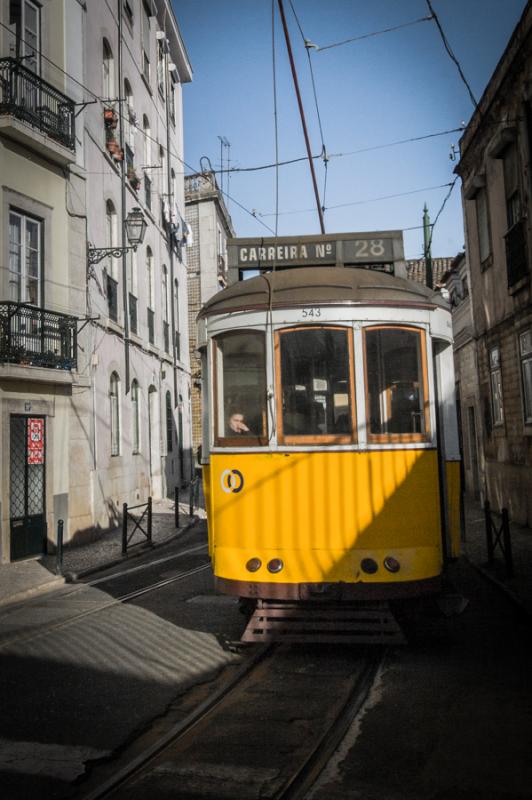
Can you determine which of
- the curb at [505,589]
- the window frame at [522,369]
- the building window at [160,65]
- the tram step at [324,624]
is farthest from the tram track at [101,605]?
the building window at [160,65]

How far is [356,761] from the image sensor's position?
162 inches

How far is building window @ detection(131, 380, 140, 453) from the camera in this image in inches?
786

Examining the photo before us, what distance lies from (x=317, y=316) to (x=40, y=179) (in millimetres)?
10163

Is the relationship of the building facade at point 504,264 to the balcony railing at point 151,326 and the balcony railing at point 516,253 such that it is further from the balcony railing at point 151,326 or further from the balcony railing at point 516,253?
the balcony railing at point 151,326

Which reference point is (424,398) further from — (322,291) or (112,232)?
(112,232)

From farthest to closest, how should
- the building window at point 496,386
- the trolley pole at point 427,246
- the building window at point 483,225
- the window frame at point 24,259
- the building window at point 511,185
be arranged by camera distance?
the trolley pole at point 427,246, the building window at point 483,225, the building window at point 496,386, the building window at point 511,185, the window frame at point 24,259

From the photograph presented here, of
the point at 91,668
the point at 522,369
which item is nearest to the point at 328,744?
the point at 91,668

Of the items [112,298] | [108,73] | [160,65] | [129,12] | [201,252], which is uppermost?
[160,65]

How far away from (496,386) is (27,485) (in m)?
10.6

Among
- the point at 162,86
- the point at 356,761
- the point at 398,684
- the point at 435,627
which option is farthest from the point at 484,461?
the point at 162,86

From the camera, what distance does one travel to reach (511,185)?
49.4 feet

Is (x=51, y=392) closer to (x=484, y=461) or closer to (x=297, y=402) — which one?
(x=297, y=402)

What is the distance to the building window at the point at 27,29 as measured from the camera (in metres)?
14.3

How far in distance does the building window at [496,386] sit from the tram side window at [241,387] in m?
11.3
